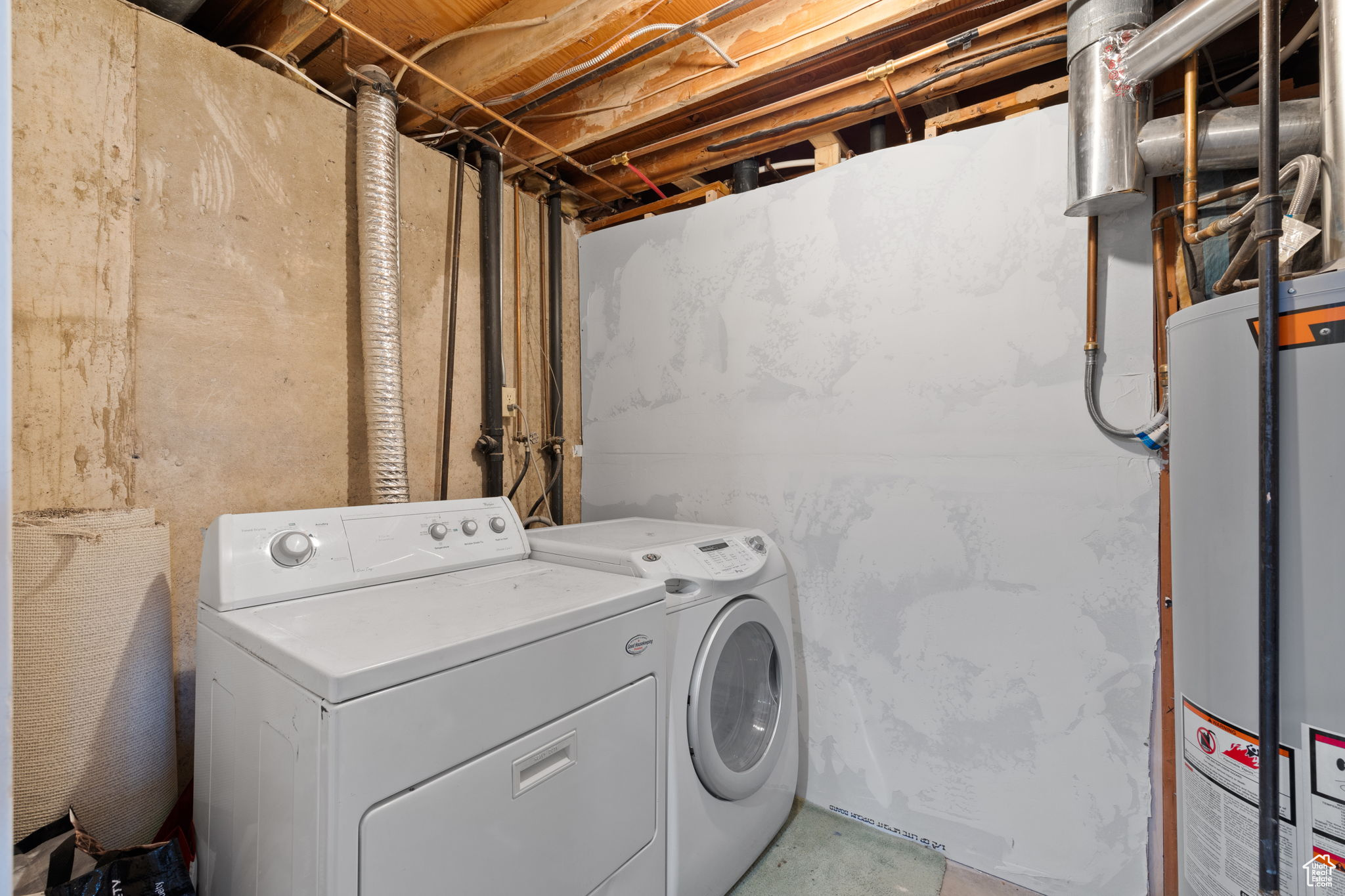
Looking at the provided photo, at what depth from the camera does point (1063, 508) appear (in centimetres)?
152

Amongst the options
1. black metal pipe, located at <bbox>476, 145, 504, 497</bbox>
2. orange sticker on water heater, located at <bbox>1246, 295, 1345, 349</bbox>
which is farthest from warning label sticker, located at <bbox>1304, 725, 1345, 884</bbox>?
black metal pipe, located at <bbox>476, 145, 504, 497</bbox>

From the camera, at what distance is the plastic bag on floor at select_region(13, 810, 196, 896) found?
101 cm

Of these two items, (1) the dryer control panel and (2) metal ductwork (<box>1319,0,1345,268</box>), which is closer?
(2) metal ductwork (<box>1319,0,1345,268</box>)

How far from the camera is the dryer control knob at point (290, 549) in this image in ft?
3.92

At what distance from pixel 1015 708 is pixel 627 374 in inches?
67.3

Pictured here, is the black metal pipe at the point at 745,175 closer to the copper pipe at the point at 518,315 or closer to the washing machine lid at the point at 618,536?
the copper pipe at the point at 518,315

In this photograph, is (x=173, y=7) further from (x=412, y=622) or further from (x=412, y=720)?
(x=412, y=720)

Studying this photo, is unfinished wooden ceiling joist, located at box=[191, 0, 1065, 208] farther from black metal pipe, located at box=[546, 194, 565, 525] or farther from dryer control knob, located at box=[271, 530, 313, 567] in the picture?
dryer control knob, located at box=[271, 530, 313, 567]

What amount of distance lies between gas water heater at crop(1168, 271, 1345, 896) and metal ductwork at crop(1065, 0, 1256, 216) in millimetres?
490

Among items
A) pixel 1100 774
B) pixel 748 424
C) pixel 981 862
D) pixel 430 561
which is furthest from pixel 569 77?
pixel 981 862

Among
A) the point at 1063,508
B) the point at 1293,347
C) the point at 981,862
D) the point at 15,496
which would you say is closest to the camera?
the point at 1293,347

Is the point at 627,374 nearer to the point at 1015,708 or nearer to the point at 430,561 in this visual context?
the point at 430,561

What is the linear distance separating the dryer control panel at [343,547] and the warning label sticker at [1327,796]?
156 cm

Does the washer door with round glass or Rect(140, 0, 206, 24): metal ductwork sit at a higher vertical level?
Rect(140, 0, 206, 24): metal ductwork
